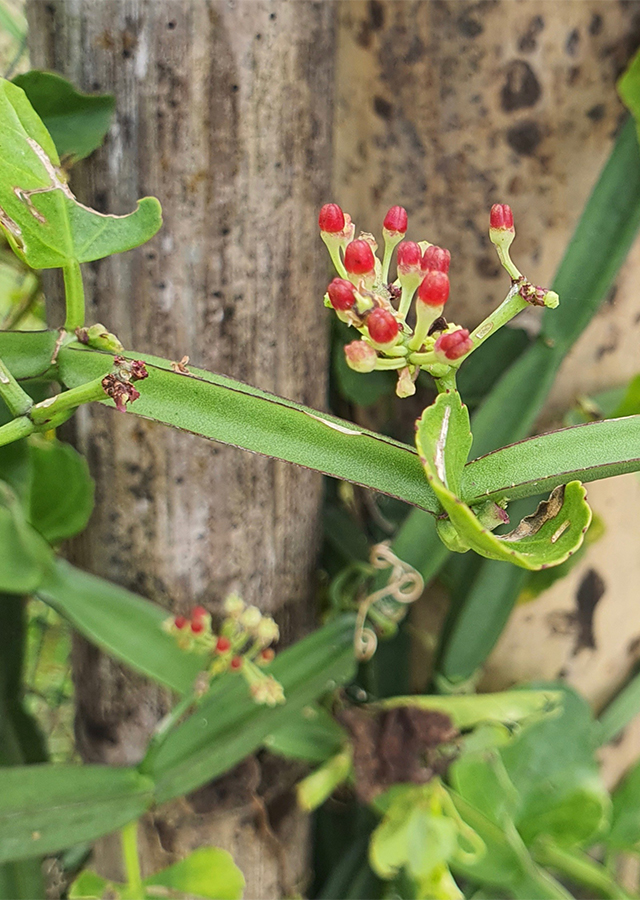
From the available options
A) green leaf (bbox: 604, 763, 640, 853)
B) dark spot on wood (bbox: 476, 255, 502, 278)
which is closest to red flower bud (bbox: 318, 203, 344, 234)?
dark spot on wood (bbox: 476, 255, 502, 278)

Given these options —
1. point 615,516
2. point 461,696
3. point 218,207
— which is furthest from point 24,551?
point 615,516

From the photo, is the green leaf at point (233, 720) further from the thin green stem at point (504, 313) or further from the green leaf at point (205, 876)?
the thin green stem at point (504, 313)

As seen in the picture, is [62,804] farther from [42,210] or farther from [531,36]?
[531,36]

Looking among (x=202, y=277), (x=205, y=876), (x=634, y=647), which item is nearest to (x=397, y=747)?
(x=205, y=876)

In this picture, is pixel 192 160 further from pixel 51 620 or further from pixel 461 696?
pixel 51 620

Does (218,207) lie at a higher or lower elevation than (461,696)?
higher

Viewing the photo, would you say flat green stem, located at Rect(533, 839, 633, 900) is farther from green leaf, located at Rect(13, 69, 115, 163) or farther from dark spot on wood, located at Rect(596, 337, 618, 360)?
green leaf, located at Rect(13, 69, 115, 163)
